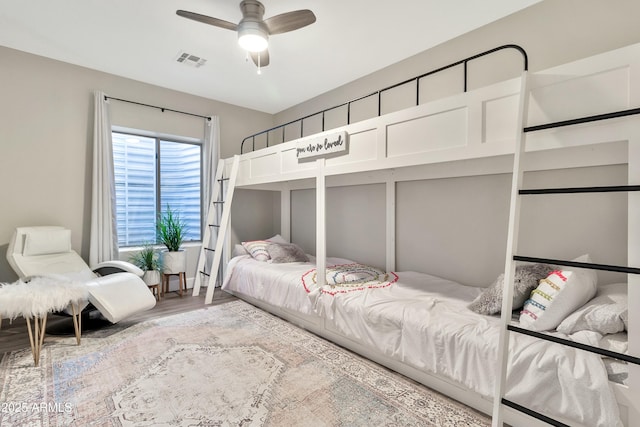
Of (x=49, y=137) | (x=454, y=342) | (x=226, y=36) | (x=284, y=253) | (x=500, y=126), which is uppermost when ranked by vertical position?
(x=226, y=36)

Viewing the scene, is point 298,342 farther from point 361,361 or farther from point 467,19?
point 467,19

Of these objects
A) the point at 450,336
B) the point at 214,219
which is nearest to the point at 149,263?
the point at 214,219

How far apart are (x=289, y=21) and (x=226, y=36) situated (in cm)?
92

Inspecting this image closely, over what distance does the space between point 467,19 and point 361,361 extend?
2864 mm

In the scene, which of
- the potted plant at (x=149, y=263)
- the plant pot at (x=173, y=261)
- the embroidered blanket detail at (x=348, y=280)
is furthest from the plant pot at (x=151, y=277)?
the embroidered blanket detail at (x=348, y=280)

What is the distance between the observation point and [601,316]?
1520 mm

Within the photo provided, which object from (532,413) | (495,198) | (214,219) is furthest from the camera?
(214,219)

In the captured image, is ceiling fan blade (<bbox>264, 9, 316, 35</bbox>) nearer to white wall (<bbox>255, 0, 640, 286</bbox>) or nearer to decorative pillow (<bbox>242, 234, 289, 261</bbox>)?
white wall (<bbox>255, 0, 640, 286</bbox>)

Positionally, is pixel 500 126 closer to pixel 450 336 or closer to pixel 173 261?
pixel 450 336

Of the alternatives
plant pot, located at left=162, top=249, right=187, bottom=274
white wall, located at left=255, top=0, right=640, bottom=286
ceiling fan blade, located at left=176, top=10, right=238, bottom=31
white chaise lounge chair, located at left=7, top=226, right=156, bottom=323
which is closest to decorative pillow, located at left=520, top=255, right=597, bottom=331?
white wall, located at left=255, top=0, right=640, bottom=286

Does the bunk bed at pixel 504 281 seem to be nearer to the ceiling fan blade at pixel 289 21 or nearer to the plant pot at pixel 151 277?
the ceiling fan blade at pixel 289 21

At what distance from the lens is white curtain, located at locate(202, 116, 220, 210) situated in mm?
4418

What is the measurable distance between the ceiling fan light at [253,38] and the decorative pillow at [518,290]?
7.89ft

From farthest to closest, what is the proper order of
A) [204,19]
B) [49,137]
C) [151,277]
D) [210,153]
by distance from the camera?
[210,153] < [151,277] < [49,137] < [204,19]
